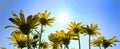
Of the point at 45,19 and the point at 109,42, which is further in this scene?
the point at 109,42

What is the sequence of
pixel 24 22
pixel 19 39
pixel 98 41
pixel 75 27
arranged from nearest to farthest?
pixel 24 22 < pixel 19 39 < pixel 75 27 < pixel 98 41

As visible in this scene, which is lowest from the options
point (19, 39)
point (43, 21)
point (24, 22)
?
point (19, 39)

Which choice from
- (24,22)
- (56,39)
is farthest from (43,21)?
(24,22)

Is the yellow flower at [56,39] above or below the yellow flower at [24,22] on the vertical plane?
below

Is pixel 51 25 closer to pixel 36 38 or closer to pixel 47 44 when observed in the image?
→ pixel 47 44

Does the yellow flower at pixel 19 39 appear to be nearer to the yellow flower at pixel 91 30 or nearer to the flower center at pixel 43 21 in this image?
the flower center at pixel 43 21

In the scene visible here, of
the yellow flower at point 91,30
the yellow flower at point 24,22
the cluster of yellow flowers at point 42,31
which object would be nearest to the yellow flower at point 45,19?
the cluster of yellow flowers at point 42,31

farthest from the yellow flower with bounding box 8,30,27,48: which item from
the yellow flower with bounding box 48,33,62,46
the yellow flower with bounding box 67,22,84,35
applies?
the yellow flower with bounding box 67,22,84,35

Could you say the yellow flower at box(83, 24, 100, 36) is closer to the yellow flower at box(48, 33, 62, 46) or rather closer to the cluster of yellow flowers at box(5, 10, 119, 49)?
the cluster of yellow flowers at box(5, 10, 119, 49)

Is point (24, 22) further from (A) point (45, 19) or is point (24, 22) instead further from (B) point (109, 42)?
(B) point (109, 42)
